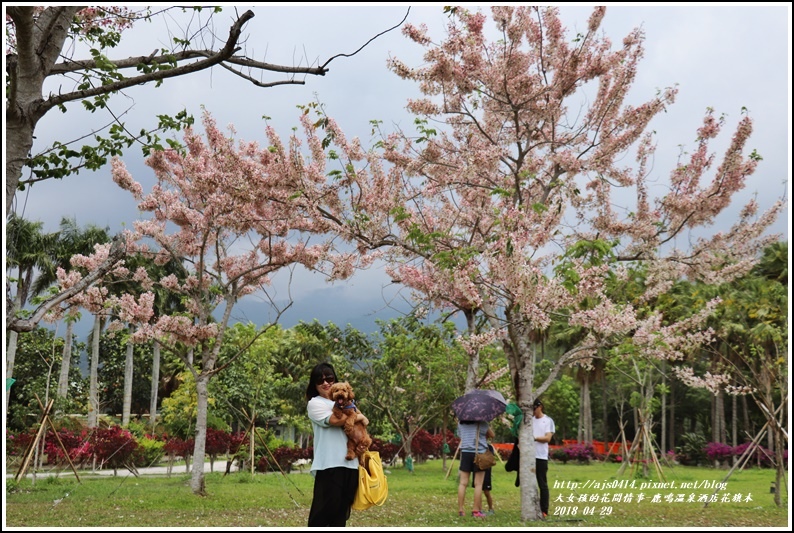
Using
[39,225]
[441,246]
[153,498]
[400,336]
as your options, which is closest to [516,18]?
[441,246]

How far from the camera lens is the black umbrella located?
26.5 ft

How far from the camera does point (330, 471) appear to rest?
455 cm

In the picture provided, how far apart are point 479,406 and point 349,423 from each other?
3.88 meters

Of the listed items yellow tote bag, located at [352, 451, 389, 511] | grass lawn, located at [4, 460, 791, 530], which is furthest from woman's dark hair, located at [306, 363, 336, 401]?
grass lawn, located at [4, 460, 791, 530]

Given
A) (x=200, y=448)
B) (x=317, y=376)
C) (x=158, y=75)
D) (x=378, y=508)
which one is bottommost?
(x=378, y=508)

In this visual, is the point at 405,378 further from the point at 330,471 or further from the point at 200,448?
the point at 330,471

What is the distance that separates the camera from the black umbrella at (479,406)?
8070 mm

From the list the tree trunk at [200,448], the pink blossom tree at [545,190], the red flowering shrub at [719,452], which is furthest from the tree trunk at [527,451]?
the red flowering shrub at [719,452]

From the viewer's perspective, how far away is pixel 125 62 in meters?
4.79

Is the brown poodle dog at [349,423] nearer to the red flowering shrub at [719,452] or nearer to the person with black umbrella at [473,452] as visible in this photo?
the person with black umbrella at [473,452]

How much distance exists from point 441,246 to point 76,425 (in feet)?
59.1

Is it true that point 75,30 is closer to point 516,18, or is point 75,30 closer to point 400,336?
point 516,18

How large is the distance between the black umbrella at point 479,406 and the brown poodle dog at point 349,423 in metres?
3.69

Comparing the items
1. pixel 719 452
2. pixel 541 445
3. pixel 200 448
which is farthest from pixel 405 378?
pixel 719 452
